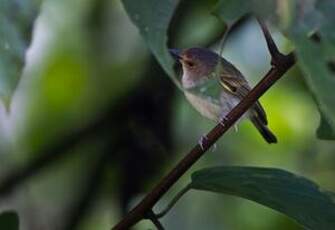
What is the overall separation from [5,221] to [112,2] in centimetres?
168

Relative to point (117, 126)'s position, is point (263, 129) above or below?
below

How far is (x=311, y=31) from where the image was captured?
800 millimetres

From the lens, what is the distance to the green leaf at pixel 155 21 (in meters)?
0.95

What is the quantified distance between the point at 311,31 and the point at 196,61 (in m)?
1.23

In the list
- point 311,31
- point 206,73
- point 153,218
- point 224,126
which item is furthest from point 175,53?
point 311,31

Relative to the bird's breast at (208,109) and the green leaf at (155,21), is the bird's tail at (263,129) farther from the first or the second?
the green leaf at (155,21)

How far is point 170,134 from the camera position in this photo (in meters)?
2.93

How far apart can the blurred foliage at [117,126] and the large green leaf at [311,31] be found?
6.10ft

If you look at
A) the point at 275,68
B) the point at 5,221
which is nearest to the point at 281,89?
the point at 5,221

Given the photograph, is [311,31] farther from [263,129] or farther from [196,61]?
[263,129]

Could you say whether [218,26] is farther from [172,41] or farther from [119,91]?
[119,91]

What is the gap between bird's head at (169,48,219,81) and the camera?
5.76 ft

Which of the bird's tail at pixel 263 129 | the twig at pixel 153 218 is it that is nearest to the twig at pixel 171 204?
the twig at pixel 153 218

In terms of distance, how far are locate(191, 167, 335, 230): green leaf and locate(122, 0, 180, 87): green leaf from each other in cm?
29
